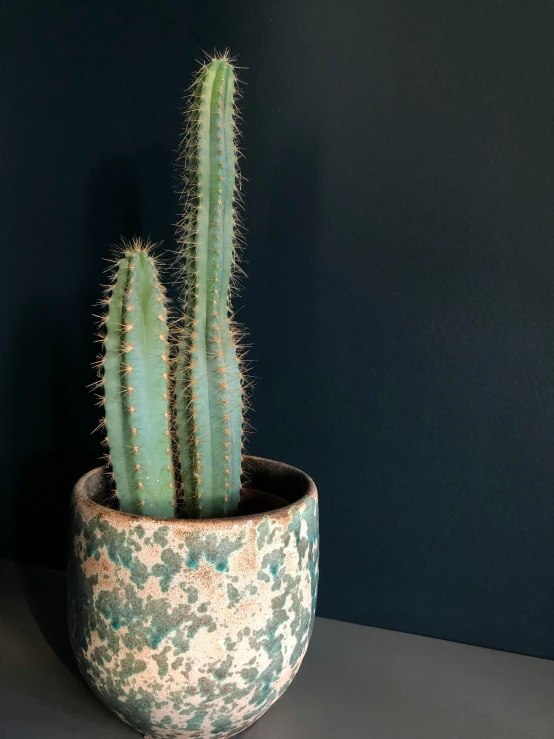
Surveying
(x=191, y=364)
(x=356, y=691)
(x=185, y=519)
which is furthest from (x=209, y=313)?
(x=356, y=691)

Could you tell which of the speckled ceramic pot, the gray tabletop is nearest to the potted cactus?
the speckled ceramic pot

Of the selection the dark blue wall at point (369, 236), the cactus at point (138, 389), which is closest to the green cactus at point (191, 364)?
the cactus at point (138, 389)

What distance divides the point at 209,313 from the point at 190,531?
26 cm

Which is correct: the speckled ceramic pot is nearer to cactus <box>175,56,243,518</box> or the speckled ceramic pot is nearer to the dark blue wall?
cactus <box>175,56,243,518</box>

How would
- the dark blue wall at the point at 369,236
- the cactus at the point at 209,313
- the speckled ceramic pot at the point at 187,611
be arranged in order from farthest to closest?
the dark blue wall at the point at 369,236 < the cactus at the point at 209,313 < the speckled ceramic pot at the point at 187,611

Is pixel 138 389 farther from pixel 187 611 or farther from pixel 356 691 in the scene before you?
pixel 356 691

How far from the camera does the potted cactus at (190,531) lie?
26.5 inches

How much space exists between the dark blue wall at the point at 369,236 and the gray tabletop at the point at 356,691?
→ 0.05 m

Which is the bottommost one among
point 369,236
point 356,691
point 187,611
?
point 356,691

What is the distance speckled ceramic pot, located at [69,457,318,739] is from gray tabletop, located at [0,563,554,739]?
5.4 inches

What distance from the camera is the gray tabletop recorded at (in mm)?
823

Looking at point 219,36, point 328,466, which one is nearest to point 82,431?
point 328,466

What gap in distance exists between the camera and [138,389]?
0.73 metres

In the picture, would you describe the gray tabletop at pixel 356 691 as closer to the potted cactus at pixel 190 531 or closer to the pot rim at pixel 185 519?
the potted cactus at pixel 190 531
